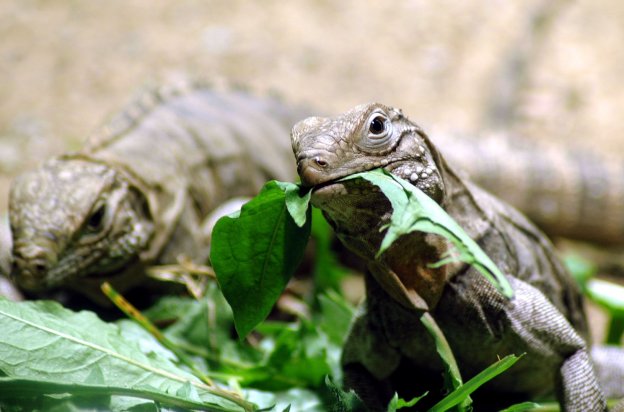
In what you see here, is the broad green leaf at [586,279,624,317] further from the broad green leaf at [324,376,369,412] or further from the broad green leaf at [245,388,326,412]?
the broad green leaf at [324,376,369,412]

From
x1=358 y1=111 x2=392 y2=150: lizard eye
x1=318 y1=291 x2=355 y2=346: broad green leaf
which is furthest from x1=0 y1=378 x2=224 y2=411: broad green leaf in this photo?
x1=318 y1=291 x2=355 y2=346: broad green leaf

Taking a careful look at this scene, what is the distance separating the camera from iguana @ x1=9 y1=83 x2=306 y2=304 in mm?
4195

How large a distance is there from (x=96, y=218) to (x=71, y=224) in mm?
224

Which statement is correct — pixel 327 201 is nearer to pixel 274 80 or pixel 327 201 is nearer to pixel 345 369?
pixel 345 369

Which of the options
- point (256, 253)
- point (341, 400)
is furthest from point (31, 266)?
point (341, 400)

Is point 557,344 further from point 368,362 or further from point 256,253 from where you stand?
point 256,253

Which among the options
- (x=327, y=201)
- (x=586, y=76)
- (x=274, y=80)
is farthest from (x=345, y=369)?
(x=586, y=76)

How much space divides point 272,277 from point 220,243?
0.24 metres

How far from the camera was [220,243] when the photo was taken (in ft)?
9.24

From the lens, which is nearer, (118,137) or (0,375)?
(0,375)

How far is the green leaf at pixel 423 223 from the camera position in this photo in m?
2.24

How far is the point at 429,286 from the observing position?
2969 millimetres

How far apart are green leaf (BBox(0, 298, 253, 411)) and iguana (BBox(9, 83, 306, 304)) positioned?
0.97m

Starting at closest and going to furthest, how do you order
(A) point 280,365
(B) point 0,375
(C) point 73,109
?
(B) point 0,375, (A) point 280,365, (C) point 73,109
